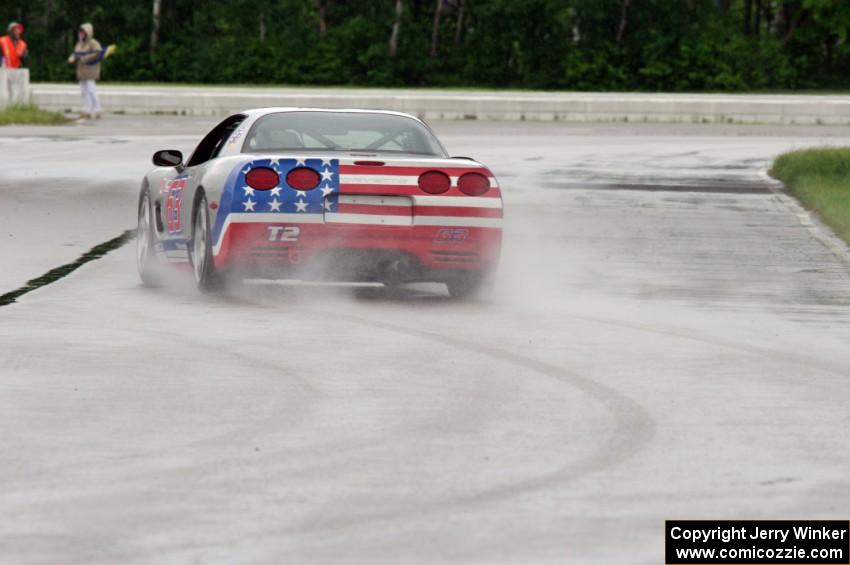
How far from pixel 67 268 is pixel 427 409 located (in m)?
6.59

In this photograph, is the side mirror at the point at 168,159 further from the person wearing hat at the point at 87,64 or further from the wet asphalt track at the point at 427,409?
the person wearing hat at the point at 87,64

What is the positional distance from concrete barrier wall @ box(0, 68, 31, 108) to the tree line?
3490 cm

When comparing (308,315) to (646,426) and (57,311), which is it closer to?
(57,311)

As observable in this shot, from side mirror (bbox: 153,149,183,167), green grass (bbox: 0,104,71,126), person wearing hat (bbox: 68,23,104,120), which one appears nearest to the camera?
→ side mirror (bbox: 153,149,183,167)

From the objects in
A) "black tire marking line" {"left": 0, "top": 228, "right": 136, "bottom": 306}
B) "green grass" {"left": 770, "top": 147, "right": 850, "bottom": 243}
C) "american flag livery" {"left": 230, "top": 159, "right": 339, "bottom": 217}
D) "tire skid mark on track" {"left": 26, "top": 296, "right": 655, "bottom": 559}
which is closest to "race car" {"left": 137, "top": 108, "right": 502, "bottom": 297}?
"american flag livery" {"left": 230, "top": 159, "right": 339, "bottom": 217}

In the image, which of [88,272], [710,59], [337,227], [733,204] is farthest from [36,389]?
[710,59]

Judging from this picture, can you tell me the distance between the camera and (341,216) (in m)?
12.3

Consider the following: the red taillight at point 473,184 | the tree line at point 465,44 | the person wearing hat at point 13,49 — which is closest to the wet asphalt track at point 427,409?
the red taillight at point 473,184

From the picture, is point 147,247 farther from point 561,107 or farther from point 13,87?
point 561,107

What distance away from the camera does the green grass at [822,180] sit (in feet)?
65.4

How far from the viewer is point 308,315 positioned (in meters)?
11.8

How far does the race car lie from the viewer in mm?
12305

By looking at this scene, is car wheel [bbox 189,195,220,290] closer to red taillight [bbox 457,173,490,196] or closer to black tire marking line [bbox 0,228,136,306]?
black tire marking line [bbox 0,228,136,306]

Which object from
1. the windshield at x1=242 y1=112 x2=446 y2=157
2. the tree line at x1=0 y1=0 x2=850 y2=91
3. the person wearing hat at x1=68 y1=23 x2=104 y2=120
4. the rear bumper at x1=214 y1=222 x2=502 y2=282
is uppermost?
the windshield at x1=242 y1=112 x2=446 y2=157
